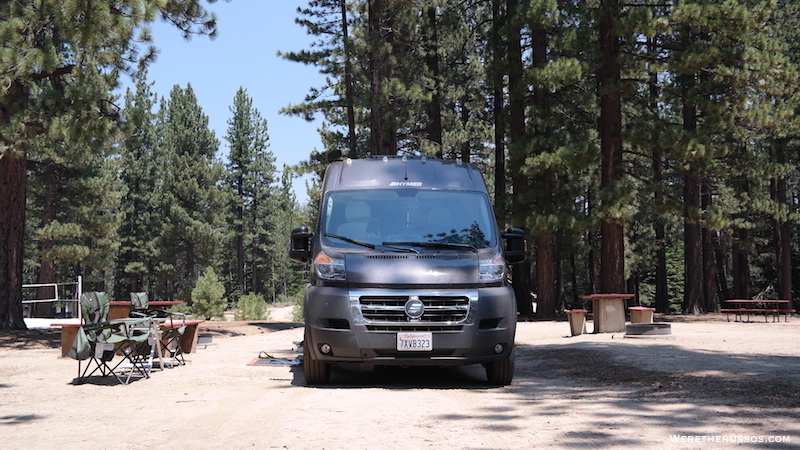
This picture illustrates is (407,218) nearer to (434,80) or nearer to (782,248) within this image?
(434,80)

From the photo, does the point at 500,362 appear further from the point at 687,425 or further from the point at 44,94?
the point at 44,94

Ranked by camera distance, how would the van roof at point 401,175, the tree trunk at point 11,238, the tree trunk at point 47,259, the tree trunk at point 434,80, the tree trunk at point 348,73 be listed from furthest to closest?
the tree trunk at point 47,259, the tree trunk at point 434,80, the tree trunk at point 348,73, the tree trunk at point 11,238, the van roof at point 401,175

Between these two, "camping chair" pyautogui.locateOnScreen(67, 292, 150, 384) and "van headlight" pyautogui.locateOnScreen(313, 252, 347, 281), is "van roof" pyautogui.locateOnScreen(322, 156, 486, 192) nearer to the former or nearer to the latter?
"van headlight" pyautogui.locateOnScreen(313, 252, 347, 281)

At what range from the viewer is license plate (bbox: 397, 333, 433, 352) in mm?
7941

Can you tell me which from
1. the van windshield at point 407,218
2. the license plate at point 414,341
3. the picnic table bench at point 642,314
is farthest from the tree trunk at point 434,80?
the license plate at point 414,341

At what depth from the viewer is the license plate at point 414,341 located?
794 centimetres

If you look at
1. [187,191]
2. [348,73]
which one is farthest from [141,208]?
[348,73]

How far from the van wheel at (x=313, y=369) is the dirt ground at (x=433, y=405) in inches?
7.6

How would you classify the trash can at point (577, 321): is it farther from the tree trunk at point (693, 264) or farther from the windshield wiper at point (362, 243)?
the tree trunk at point (693, 264)

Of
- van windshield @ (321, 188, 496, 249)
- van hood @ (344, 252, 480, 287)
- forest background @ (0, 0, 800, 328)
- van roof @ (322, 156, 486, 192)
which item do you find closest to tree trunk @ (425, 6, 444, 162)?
forest background @ (0, 0, 800, 328)

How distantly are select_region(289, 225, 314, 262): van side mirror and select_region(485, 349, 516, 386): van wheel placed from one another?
2570 millimetres

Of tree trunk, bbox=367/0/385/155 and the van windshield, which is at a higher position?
tree trunk, bbox=367/0/385/155

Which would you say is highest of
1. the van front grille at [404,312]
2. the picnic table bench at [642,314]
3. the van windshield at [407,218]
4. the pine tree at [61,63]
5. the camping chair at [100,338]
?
the pine tree at [61,63]

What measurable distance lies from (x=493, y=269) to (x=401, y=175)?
190 centimetres
